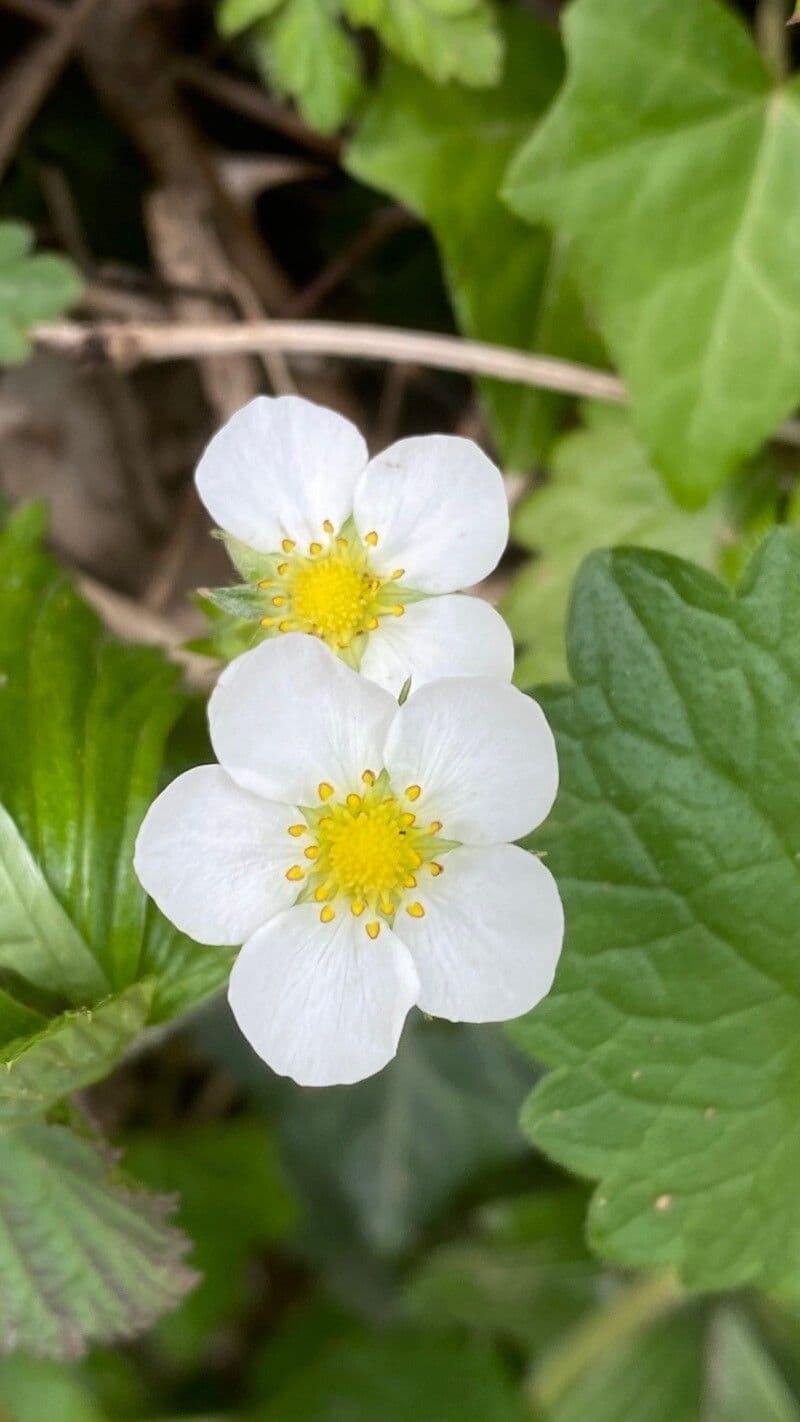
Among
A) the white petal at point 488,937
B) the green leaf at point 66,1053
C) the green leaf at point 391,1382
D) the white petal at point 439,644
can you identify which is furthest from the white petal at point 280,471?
the green leaf at point 391,1382

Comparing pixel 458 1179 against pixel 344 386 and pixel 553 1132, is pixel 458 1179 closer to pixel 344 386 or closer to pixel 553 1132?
pixel 553 1132

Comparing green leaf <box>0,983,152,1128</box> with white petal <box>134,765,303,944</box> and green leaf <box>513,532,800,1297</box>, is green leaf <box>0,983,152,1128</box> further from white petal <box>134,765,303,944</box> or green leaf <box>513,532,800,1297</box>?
green leaf <box>513,532,800,1297</box>

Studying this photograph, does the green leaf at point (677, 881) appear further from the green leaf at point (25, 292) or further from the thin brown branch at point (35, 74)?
the thin brown branch at point (35, 74)

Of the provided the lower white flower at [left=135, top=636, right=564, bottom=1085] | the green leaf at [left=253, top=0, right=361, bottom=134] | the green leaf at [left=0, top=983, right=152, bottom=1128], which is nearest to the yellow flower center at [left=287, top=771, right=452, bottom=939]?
the lower white flower at [left=135, top=636, right=564, bottom=1085]

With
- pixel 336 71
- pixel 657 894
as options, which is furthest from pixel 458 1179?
pixel 336 71

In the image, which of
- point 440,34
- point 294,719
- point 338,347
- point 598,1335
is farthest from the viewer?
point 598,1335

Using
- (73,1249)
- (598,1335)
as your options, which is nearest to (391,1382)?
(598,1335)

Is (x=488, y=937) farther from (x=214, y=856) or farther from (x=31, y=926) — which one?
(x=31, y=926)
